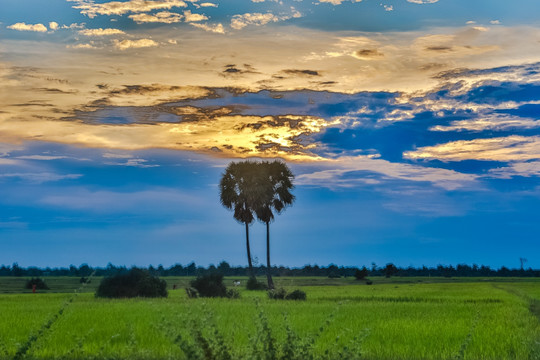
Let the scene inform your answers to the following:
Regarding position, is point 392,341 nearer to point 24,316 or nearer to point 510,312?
point 510,312

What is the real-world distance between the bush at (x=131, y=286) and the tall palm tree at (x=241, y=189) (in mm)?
17549

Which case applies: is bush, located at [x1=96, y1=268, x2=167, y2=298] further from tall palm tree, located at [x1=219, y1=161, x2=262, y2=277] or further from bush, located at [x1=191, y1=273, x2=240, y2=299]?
tall palm tree, located at [x1=219, y1=161, x2=262, y2=277]

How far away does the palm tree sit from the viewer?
5368cm

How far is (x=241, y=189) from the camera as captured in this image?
54.3 m

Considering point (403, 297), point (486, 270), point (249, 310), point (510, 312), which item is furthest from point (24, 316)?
point (486, 270)

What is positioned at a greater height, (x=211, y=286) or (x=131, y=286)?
(x=131, y=286)

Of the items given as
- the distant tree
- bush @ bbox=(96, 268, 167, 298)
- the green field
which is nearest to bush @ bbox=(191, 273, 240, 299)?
bush @ bbox=(96, 268, 167, 298)

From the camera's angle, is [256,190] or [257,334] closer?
[257,334]

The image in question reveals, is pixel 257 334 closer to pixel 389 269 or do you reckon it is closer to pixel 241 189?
pixel 241 189

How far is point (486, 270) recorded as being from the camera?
511 ft

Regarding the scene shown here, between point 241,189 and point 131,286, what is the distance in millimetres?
19814

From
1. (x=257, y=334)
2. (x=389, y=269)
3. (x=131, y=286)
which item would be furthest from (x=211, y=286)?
(x=389, y=269)

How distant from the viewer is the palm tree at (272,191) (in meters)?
53.7

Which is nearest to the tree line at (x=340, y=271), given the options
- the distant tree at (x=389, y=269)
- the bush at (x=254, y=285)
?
the distant tree at (x=389, y=269)
